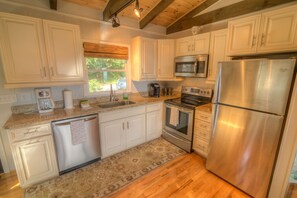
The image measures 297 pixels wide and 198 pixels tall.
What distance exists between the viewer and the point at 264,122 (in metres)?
1.62

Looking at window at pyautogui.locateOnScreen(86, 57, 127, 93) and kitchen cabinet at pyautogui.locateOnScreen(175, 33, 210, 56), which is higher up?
kitchen cabinet at pyautogui.locateOnScreen(175, 33, 210, 56)

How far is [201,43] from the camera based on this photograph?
2740 mm

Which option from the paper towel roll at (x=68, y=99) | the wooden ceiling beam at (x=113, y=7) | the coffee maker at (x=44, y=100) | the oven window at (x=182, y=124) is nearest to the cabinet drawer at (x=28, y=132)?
the coffee maker at (x=44, y=100)

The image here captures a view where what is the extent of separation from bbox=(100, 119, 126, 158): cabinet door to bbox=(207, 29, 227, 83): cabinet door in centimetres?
194

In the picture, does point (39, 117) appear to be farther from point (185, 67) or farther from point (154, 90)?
point (185, 67)

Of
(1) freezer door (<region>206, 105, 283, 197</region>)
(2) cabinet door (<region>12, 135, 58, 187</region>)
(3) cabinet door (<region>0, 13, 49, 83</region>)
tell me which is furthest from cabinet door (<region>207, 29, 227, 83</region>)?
(2) cabinet door (<region>12, 135, 58, 187</region>)


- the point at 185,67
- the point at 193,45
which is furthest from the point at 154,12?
the point at 185,67

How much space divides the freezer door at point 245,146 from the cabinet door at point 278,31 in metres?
0.88

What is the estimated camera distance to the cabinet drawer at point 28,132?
1.72m

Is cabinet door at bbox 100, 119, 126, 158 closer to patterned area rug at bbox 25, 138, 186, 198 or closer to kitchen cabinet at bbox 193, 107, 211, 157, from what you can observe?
patterned area rug at bbox 25, 138, 186, 198

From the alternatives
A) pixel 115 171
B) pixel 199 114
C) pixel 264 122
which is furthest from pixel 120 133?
pixel 264 122

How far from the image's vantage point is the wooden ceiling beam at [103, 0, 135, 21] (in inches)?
84.8

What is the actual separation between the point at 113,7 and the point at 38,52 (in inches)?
55.0

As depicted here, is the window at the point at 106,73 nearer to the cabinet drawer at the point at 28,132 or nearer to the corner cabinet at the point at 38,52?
the corner cabinet at the point at 38,52
